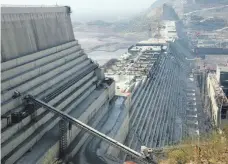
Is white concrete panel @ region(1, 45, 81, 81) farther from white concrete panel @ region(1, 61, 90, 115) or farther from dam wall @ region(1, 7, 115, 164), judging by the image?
white concrete panel @ region(1, 61, 90, 115)

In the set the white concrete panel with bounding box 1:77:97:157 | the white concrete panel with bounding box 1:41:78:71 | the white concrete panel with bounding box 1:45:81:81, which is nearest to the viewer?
the white concrete panel with bounding box 1:77:97:157

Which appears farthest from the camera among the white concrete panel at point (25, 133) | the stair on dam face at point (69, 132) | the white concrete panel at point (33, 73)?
the white concrete panel at point (33, 73)

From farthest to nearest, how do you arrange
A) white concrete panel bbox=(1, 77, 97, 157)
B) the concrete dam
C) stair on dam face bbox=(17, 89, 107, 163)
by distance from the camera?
the concrete dam, stair on dam face bbox=(17, 89, 107, 163), white concrete panel bbox=(1, 77, 97, 157)

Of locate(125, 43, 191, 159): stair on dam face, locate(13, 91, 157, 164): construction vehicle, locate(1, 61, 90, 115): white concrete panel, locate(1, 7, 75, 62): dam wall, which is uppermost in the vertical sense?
locate(1, 7, 75, 62): dam wall

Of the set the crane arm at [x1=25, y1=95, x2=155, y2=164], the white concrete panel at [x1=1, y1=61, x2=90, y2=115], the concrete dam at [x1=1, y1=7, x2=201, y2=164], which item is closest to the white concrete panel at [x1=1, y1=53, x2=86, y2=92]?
the concrete dam at [x1=1, y1=7, x2=201, y2=164]

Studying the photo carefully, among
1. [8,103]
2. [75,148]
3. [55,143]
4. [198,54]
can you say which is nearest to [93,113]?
[75,148]

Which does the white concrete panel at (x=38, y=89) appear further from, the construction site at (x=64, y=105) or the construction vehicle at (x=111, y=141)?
the construction vehicle at (x=111, y=141)

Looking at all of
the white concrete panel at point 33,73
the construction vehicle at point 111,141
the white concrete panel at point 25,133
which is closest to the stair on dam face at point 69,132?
the white concrete panel at point 25,133

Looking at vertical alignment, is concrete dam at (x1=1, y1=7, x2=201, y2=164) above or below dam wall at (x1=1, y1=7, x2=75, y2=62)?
below
